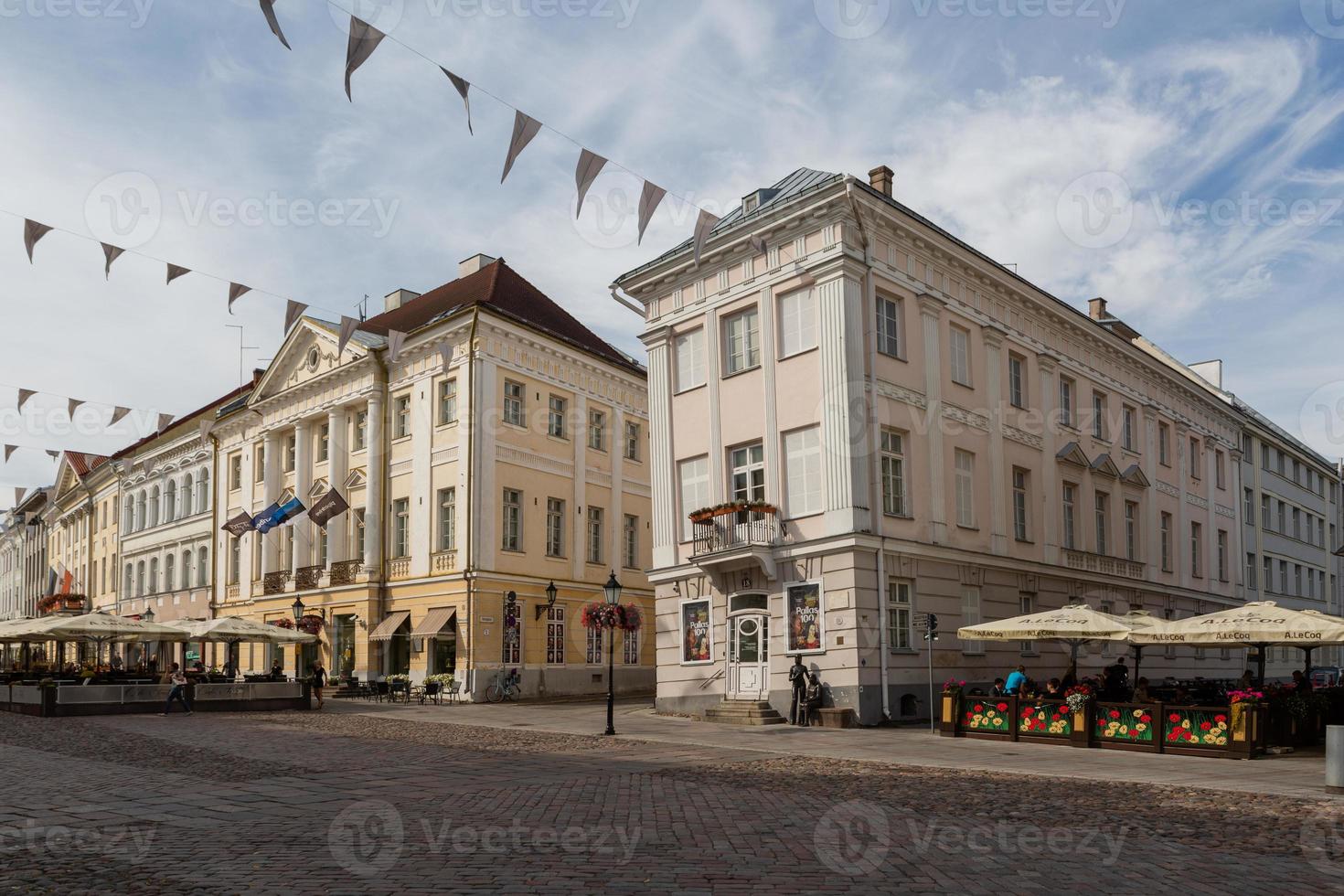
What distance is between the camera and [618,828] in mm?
10164

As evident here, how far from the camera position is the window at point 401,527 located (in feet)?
127

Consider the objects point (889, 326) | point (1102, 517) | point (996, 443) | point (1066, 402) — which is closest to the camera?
point (889, 326)

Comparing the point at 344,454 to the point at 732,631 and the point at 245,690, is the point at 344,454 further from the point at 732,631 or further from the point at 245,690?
the point at 732,631

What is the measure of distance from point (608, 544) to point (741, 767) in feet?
84.9

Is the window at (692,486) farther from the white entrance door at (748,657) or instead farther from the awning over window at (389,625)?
the awning over window at (389,625)

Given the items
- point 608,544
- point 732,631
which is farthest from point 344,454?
point 732,631

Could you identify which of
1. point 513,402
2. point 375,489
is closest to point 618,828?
point 513,402

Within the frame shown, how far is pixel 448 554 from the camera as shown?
36656 mm

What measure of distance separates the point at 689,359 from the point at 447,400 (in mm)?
11447

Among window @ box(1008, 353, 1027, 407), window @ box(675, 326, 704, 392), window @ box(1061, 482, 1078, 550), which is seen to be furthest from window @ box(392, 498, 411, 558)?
window @ box(1061, 482, 1078, 550)

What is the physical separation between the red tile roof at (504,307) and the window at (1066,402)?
16.0 m

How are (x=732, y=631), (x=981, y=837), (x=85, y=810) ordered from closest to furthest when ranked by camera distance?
(x=981, y=837) < (x=85, y=810) < (x=732, y=631)

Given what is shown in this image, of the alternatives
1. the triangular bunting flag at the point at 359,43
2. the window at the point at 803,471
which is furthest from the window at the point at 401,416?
the triangular bunting flag at the point at 359,43

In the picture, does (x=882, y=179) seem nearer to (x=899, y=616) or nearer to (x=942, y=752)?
(x=899, y=616)
